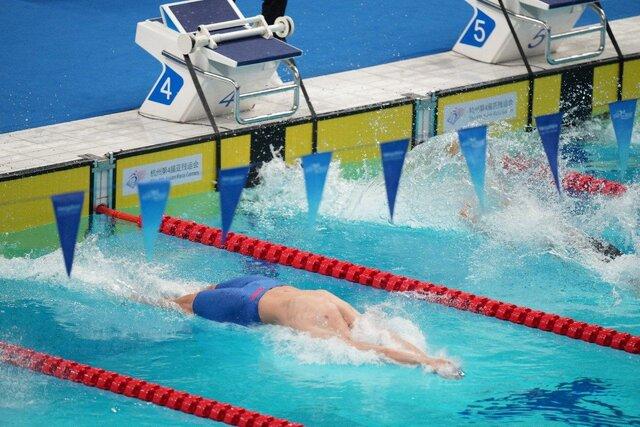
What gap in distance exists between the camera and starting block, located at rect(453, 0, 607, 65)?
9555 mm

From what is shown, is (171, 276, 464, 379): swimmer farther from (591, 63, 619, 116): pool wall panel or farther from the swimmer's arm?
(591, 63, 619, 116): pool wall panel

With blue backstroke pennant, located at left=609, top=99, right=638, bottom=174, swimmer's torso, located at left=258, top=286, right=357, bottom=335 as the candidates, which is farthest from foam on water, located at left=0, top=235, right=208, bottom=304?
blue backstroke pennant, located at left=609, top=99, right=638, bottom=174

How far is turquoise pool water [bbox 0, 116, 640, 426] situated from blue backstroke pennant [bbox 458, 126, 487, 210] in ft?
2.10

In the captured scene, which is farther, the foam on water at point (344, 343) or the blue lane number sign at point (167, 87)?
the blue lane number sign at point (167, 87)

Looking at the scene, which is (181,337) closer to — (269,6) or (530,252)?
(530,252)

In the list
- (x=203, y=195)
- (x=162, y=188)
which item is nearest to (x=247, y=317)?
(x=162, y=188)

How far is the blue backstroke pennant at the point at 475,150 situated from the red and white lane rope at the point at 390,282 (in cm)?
57

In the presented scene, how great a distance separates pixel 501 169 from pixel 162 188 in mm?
2889

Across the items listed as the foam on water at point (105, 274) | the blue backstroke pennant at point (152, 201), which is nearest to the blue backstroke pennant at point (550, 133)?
the foam on water at point (105, 274)

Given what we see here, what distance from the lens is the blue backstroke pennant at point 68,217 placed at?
5.52 metres

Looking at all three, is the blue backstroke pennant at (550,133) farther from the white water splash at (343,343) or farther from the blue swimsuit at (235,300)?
the blue swimsuit at (235,300)

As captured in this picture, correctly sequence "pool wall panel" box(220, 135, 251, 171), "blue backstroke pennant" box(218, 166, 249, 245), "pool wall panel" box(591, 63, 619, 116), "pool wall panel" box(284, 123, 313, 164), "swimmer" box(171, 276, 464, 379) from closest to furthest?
"swimmer" box(171, 276, 464, 379) → "blue backstroke pennant" box(218, 166, 249, 245) → "pool wall panel" box(220, 135, 251, 171) → "pool wall panel" box(284, 123, 313, 164) → "pool wall panel" box(591, 63, 619, 116)

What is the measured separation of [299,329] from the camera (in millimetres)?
6027

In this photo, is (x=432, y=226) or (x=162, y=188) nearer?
(x=162, y=188)
